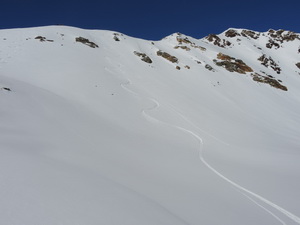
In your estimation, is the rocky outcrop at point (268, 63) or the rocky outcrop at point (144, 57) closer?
the rocky outcrop at point (144, 57)

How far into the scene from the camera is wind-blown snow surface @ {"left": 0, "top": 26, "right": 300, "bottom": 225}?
12.6 feet

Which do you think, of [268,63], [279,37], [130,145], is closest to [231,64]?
[268,63]

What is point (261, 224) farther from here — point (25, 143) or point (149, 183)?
point (25, 143)

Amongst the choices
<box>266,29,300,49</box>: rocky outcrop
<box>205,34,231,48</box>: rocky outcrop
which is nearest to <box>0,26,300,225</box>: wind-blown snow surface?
<box>205,34,231,48</box>: rocky outcrop

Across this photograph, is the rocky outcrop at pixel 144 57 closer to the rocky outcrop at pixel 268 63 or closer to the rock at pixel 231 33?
the rocky outcrop at pixel 268 63

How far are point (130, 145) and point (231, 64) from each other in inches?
1182

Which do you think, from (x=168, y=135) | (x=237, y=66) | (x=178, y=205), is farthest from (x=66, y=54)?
(x=237, y=66)

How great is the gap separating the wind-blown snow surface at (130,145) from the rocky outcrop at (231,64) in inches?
376

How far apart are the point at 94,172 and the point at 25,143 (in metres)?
2.19

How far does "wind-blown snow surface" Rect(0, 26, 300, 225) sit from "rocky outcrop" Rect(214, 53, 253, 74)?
9558mm

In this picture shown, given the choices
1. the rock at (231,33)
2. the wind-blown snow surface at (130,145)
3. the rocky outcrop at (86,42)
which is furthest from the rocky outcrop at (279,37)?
the rocky outcrop at (86,42)

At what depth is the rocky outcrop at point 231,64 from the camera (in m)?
32.8

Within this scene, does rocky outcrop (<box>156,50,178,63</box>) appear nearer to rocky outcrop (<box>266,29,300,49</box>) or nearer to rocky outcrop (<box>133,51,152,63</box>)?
rocky outcrop (<box>133,51,152,63</box>)

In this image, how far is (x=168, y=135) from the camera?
1137 centimetres
